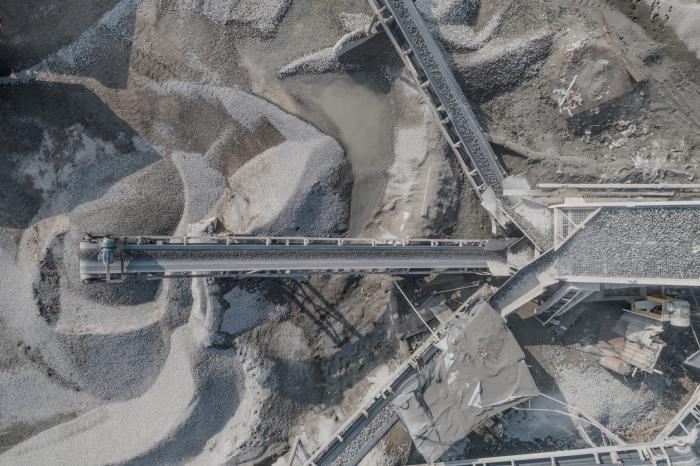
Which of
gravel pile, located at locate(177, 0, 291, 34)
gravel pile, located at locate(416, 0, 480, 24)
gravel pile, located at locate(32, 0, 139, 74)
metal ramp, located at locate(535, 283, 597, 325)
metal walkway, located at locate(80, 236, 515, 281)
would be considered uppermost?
gravel pile, located at locate(32, 0, 139, 74)

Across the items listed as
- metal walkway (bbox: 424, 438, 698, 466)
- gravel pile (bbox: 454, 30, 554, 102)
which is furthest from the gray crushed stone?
gravel pile (bbox: 454, 30, 554, 102)

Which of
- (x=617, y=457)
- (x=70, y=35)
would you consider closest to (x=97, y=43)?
(x=70, y=35)

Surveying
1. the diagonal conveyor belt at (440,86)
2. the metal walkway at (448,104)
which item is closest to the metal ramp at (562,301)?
the metal walkway at (448,104)

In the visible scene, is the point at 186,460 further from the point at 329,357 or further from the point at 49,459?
the point at 329,357

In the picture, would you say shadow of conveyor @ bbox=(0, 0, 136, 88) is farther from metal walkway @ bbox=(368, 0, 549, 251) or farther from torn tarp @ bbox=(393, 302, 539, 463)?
torn tarp @ bbox=(393, 302, 539, 463)

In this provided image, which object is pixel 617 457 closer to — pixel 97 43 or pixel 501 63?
pixel 501 63

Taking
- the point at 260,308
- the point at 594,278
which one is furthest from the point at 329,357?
the point at 594,278

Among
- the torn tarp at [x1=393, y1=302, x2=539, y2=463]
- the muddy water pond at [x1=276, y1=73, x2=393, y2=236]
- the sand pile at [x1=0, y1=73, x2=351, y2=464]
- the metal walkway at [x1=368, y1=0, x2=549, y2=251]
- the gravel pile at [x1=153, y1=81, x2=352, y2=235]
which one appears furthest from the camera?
A: the muddy water pond at [x1=276, y1=73, x2=393, y2=236]
